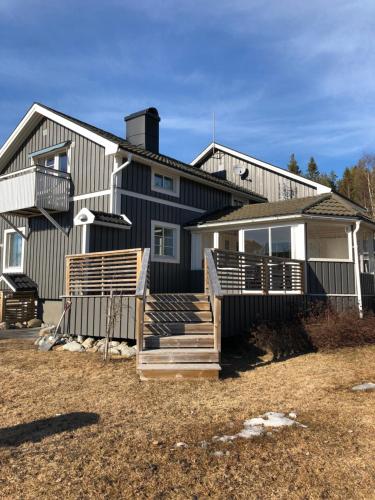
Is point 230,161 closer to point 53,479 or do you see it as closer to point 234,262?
point 234,262

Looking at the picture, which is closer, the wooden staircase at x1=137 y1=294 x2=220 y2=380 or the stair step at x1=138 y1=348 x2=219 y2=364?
the wooden staircase at x1=137 y1=294 x2=220 y2=380

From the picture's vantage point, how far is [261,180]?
63.5 ft

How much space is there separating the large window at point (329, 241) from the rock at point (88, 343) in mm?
7490

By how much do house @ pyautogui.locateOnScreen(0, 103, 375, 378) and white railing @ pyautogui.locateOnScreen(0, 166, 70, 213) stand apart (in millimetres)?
36

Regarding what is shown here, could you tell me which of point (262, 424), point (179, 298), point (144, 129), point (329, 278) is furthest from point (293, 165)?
point (262, 424)

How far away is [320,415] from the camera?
194 inches

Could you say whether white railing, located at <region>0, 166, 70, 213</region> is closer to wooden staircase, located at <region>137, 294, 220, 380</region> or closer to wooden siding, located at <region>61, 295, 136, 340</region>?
wooden siding, located at <region>61, 295, 136, 340</region>

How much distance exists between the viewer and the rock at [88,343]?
9444 millimetres

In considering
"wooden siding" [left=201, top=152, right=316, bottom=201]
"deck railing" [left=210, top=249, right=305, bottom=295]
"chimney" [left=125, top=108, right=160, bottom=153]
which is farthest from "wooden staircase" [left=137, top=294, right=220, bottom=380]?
"wooden siding" [left=201, top=152, right=316, bottom=201]

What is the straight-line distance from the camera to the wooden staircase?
263 inches

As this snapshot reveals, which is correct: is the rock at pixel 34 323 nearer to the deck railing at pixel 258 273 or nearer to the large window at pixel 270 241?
the deck railing at pixel 258 273

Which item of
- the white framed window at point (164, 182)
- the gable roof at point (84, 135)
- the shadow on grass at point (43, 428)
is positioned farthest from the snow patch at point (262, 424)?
the white framed window at point (164, 182)

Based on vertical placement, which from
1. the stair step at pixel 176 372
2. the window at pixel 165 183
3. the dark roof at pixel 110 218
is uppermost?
the window at pixel 165 183

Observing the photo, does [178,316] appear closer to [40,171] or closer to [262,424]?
[262,424]
